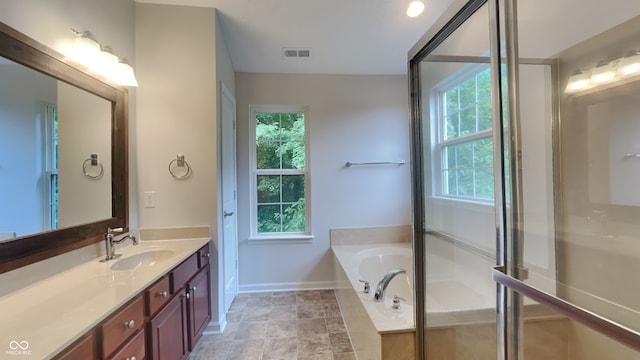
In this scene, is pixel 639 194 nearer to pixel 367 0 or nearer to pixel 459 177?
pixel 459 177

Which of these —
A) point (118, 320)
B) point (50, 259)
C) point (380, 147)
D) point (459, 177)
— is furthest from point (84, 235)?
point (380, 147)

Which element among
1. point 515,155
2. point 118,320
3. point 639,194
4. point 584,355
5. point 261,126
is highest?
point 261,126

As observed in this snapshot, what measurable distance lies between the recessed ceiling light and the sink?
2.65m

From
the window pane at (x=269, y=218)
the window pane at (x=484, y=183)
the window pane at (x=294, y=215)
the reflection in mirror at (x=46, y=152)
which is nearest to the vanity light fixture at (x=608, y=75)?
the window pane at (x=484, y=183)

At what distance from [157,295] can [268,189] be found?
1871 millimetres

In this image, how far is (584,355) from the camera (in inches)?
Answer: 41.9

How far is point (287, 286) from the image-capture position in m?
3.05

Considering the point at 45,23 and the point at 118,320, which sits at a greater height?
the point at 45,23

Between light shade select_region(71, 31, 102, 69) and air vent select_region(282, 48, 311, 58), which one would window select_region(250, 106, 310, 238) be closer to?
air vent select_region(282, 48, 311, 58)

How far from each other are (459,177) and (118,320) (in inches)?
70.7

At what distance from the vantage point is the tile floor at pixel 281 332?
1935 mm

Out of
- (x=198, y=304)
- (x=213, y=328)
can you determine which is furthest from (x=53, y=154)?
(x=213, y=328)

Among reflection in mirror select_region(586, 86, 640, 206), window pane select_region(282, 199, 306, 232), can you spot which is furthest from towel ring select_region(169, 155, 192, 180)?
reflection in mirror select_region(586, 86, 640, 206)

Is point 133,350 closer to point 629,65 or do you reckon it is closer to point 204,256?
point 204,256
